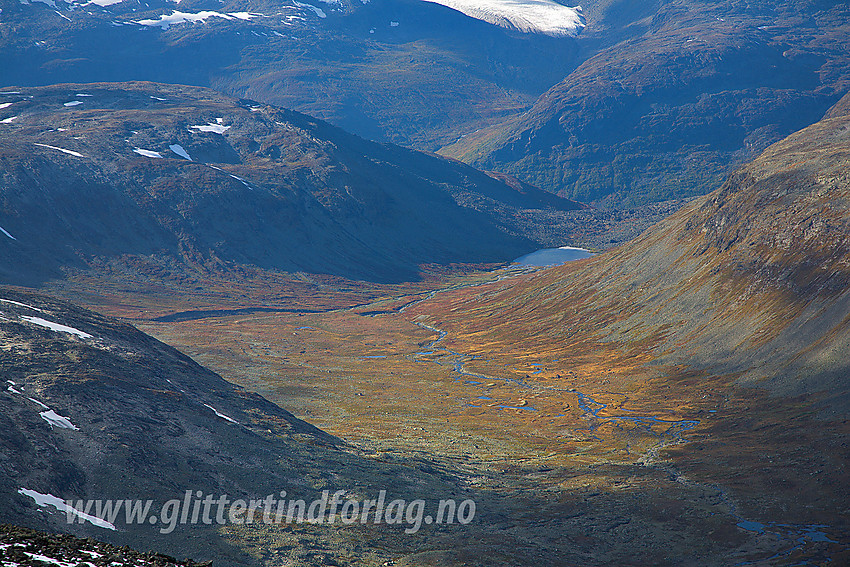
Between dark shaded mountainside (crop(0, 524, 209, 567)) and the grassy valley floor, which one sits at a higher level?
dark shaded mountainside (crop(0, 524, 209, 567))

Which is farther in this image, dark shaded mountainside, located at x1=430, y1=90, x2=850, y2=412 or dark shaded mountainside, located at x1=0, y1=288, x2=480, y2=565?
dark shaded mountainside, located at x1=430, y1=90, x2=850, y2=412

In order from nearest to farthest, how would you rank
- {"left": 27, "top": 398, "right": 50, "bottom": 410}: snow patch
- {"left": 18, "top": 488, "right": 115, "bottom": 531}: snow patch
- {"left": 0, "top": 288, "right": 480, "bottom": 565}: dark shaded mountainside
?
{"left": 18, "top": 488, "right": 115, "bottom": 531}: snow patch, {"left": 0, "top": 288, "right": 480, "bottom": 565}: dark shaded mountainside, {"left": 27, "top": 398, "right": 50, "bottom": 410}: snow patch

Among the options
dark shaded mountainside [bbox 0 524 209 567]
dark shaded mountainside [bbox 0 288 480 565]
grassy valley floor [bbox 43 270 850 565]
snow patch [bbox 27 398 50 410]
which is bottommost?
grassy valley floor [bbox 43 270 850 565]

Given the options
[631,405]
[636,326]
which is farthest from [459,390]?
[636,326]

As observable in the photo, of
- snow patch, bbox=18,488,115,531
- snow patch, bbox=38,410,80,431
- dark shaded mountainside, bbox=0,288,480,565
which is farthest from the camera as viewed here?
snow patch, bbox=38,410,80,431

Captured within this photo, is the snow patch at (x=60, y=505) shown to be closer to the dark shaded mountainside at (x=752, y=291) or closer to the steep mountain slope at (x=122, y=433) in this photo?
the steep mountain slope at (x=122, y=433)

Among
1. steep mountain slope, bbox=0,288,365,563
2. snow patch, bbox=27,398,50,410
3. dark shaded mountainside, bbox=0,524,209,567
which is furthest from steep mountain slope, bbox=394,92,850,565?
snow patch, bbox=27,398,50,410

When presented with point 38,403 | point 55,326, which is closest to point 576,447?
point 55,326

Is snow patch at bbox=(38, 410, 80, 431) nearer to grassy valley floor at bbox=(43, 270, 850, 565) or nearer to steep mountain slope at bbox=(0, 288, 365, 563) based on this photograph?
steep mountain slope at bbox=(0, 288, 365, 563)
